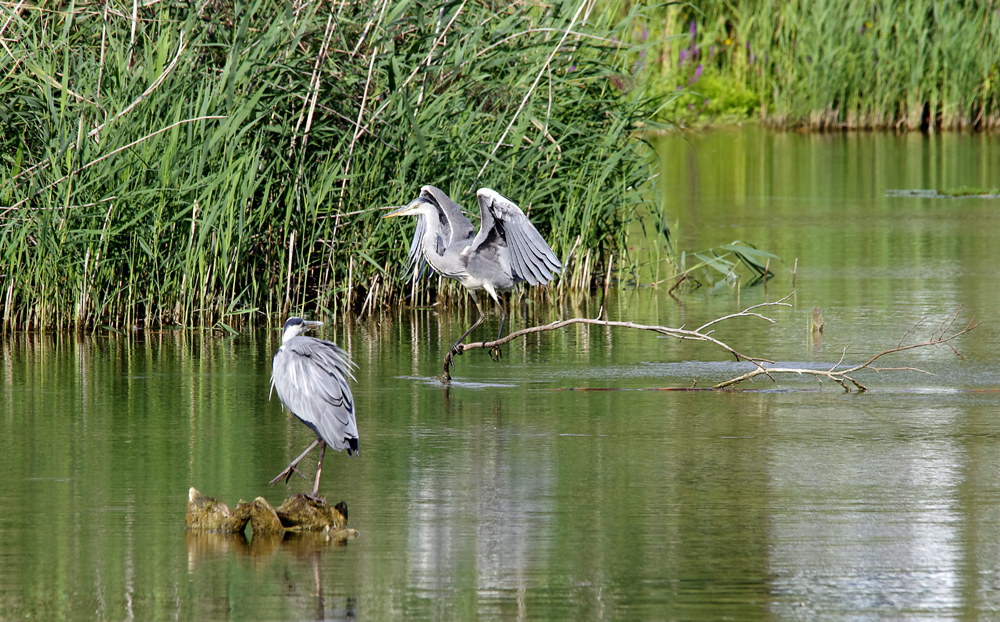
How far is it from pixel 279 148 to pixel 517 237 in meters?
1.97

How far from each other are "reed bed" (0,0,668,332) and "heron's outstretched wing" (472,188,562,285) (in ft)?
3.42

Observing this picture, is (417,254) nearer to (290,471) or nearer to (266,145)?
(266,145)

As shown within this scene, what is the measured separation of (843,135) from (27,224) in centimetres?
1657

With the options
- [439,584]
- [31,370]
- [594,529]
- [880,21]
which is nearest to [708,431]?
[594,529]

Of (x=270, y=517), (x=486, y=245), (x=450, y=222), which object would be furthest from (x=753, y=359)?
(x=270, y=517)

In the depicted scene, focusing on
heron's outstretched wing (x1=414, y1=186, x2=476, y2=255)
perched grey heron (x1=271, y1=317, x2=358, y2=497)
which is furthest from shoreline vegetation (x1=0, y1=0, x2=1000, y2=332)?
perched grey heron (x1=271, y1=317, x2=358, y2=497)

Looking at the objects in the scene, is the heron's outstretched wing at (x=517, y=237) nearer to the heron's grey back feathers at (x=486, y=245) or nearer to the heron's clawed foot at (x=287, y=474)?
the heron's grey back feathers at (x=486, y=245)

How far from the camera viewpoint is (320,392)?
502 cm

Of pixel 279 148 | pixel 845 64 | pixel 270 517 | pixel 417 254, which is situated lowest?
pixel 270 517

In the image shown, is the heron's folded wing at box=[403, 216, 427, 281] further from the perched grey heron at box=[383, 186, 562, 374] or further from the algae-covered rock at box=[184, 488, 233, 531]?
the algae-covered rock at box=[184, 488, 233, 531]

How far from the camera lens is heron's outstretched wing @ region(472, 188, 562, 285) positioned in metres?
7.52

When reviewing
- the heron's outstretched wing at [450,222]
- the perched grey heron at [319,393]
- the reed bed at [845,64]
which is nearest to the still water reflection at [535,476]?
the perched grey heron at [319,393]

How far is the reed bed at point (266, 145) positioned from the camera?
830cm

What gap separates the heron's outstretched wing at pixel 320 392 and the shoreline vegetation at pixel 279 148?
3.12m
